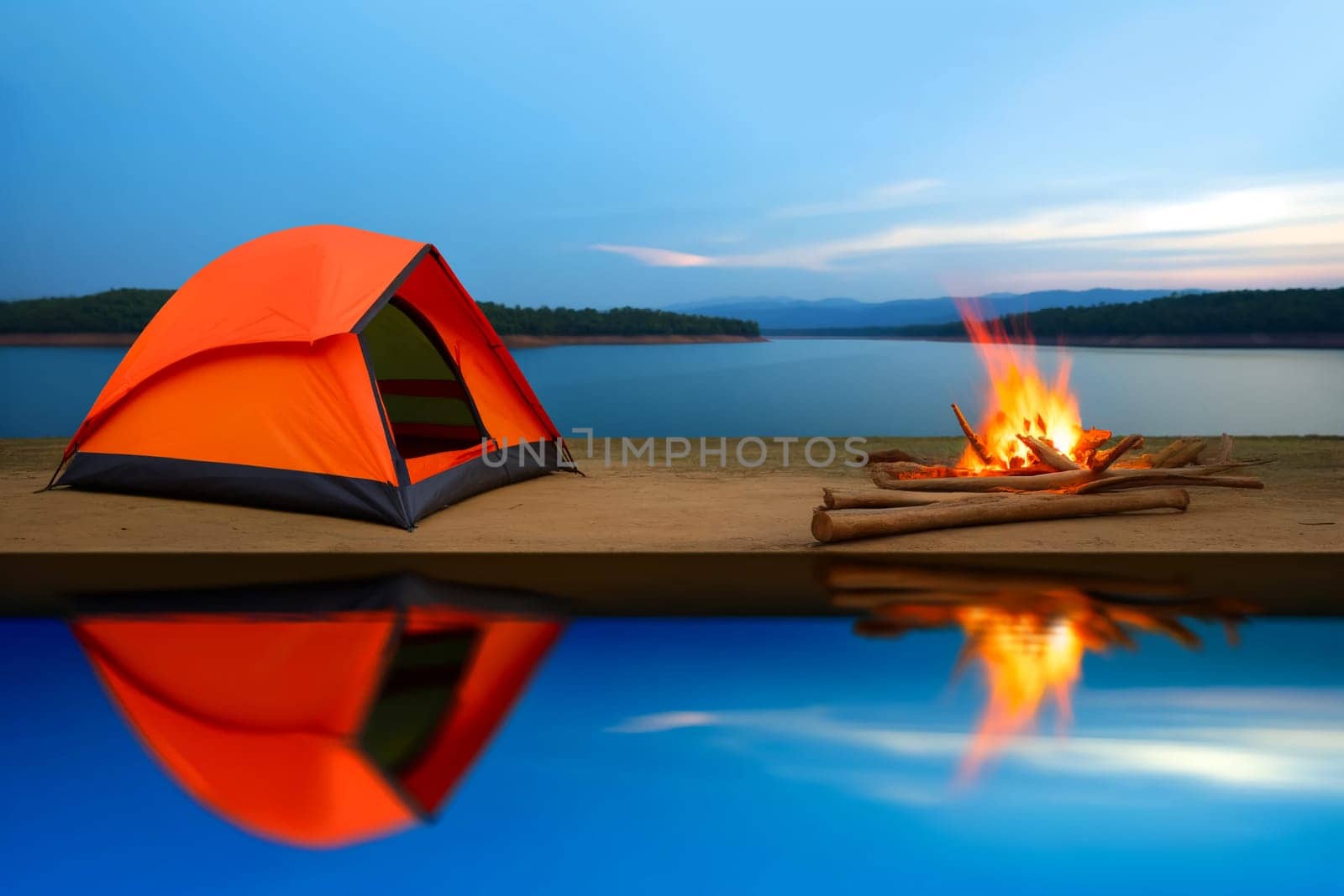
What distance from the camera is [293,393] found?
529 centimetres

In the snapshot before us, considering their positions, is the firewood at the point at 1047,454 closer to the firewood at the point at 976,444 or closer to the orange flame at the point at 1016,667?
the firewood at the point at 976,444

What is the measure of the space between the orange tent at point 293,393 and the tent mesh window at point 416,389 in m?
0.60

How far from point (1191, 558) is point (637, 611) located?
8.08 ft

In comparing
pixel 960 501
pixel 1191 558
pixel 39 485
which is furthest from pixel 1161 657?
pixel 39 485

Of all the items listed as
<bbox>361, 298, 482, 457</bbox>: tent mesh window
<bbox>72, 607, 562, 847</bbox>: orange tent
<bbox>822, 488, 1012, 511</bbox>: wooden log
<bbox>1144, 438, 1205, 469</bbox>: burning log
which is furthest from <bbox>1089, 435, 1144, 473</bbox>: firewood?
<bbox>361, 298, 482, 457</bbox>: tent mesh window

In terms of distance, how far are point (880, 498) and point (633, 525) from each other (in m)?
1.36


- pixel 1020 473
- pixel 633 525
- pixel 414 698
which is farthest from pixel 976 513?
pixel 414 698

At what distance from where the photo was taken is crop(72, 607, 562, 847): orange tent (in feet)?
7.84

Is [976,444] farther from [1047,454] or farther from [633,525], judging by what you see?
[633,525]

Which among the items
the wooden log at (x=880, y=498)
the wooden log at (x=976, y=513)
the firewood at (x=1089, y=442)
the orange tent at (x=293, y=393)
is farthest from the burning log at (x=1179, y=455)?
the orange tent at (x=293, y=393)

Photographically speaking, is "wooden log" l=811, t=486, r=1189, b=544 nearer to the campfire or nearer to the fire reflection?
the campfire

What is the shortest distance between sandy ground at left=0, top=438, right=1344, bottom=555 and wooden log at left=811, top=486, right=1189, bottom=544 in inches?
2.3

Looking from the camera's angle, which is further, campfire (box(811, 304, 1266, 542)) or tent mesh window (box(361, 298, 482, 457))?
tent mesh window (box(361, 298, 482, 457))

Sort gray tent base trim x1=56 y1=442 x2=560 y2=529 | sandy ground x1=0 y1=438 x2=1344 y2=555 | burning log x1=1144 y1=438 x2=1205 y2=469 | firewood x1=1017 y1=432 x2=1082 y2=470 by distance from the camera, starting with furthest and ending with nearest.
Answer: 1. burning log x1=1144 y1=438 x2=1205 y2=469
2. firewood x1=1017 y1=432 x2=1082 y2=470
3. gray tent base trim x1=56 y1=442 x2=560 y2=529
4. sandy ground x1=0 y1=438 x2=1344 y2=555
